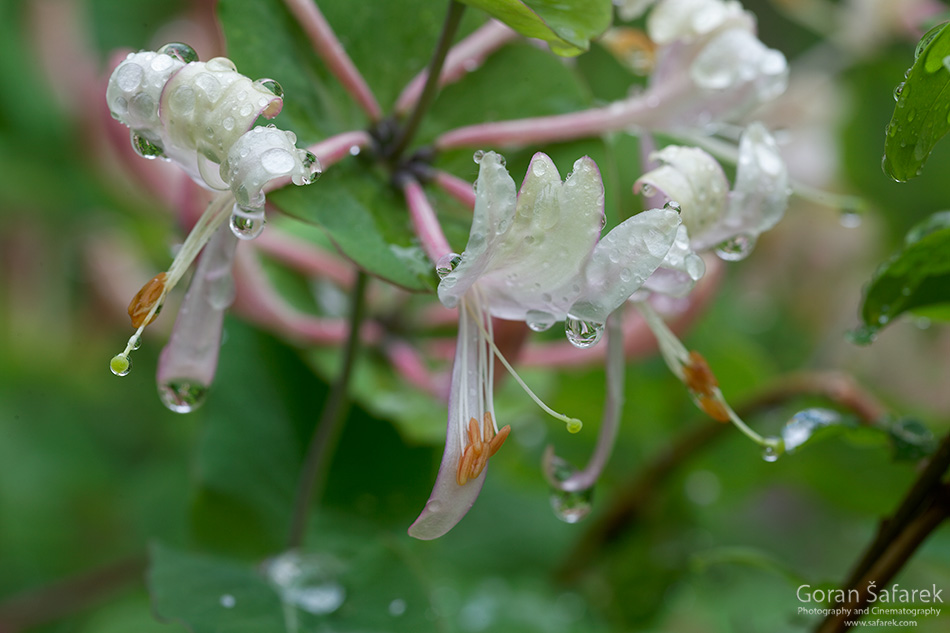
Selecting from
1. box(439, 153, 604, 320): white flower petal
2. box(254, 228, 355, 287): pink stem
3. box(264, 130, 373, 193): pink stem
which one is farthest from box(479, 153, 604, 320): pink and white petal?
box(254, 228, 355, 287): pink stem

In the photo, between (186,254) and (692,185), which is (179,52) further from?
(692,185)

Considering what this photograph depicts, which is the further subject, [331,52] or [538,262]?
[331,52]

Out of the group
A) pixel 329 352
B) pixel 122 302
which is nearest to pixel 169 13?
pixel 122 302

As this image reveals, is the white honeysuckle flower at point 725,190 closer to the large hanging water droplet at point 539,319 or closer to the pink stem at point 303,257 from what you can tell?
the large hanging water droplet at point 539,319

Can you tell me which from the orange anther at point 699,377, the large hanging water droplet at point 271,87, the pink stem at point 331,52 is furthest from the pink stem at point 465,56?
the orange anther at point 699,377

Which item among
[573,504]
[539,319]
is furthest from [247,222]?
[573,504]
